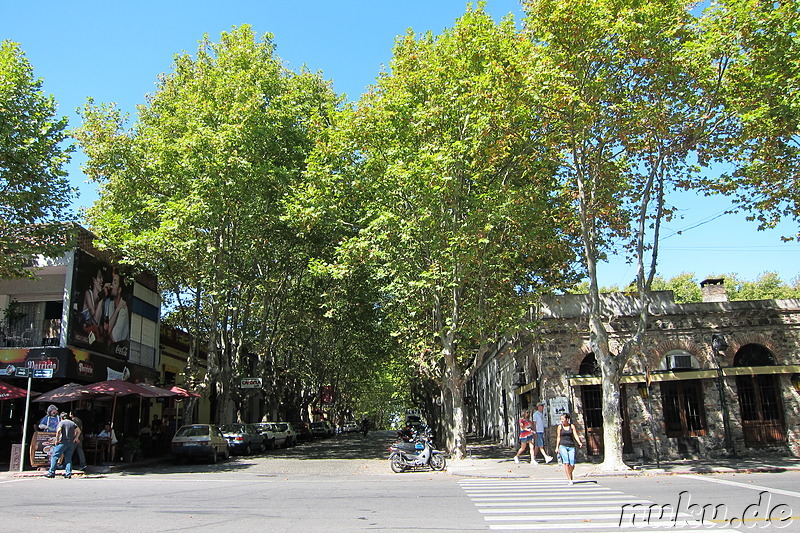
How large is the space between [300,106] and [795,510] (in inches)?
864

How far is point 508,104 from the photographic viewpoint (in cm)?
1859

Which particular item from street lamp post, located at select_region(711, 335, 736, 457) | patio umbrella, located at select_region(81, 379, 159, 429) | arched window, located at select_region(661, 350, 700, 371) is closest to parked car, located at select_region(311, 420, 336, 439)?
patio umbrella, located at select_region(81, 379, 159, 429)

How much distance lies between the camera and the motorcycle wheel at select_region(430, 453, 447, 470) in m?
19.7

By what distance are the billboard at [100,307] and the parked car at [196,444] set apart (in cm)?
491

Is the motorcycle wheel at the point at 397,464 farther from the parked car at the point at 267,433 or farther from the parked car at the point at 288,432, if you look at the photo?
the parked car at the point at 288,432

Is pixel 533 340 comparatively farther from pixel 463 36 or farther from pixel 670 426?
pixel 463 36

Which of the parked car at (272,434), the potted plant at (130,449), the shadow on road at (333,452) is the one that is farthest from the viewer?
the parked car at (272,434)

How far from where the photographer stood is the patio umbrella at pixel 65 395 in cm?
2009

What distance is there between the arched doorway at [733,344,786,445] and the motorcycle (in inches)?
440

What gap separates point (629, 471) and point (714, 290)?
36.0 ft

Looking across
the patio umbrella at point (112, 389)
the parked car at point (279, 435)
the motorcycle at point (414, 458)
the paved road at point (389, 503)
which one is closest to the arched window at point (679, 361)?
the paved road at point (389, 503)

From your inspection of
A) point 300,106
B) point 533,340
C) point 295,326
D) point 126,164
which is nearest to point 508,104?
point 533,340

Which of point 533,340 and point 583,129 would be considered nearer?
point 583,129

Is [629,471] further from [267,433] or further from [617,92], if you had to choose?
[267,433]
